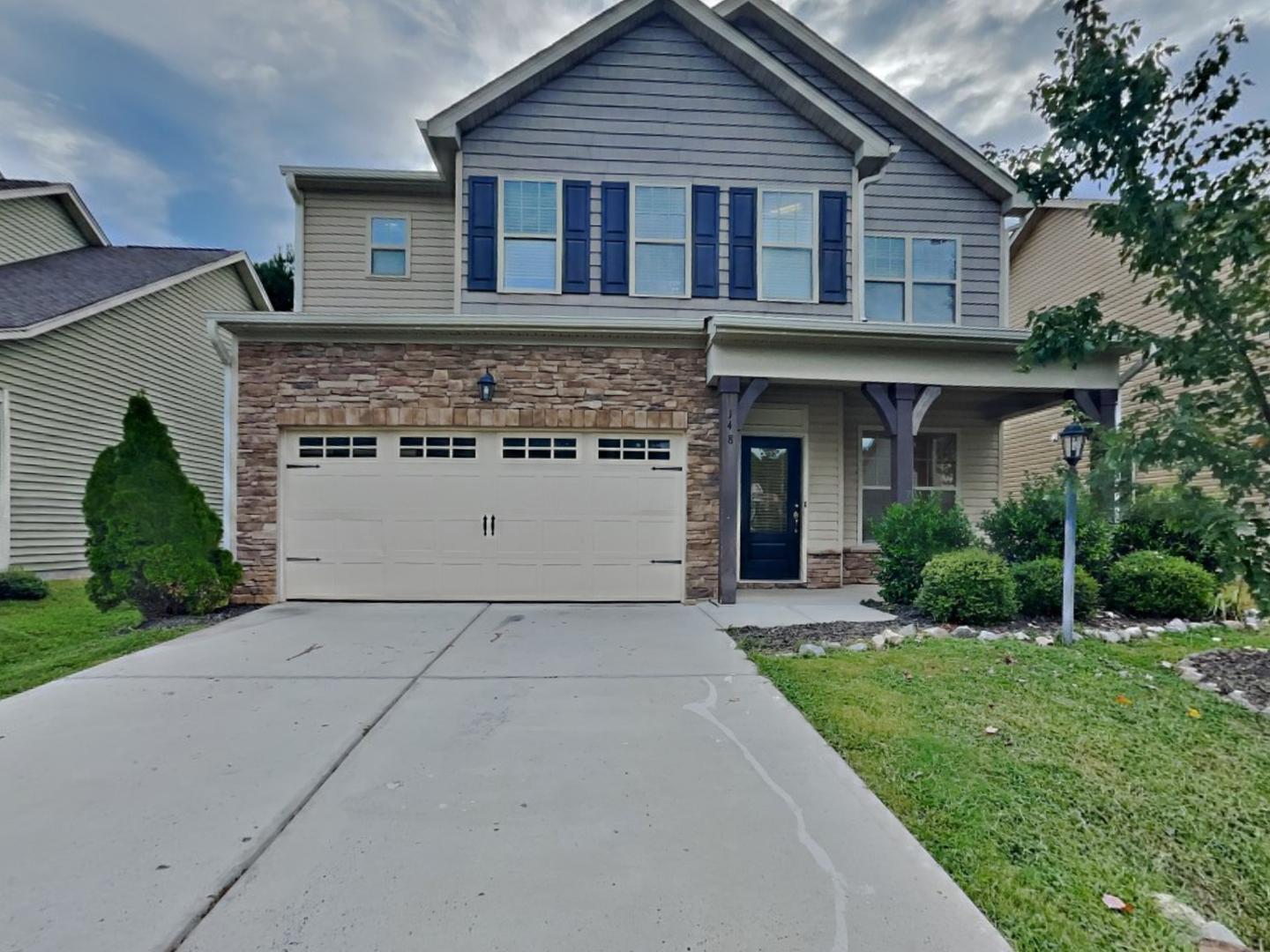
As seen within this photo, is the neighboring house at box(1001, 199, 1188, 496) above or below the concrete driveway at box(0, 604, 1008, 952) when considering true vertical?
above

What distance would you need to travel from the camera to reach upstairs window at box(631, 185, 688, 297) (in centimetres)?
825

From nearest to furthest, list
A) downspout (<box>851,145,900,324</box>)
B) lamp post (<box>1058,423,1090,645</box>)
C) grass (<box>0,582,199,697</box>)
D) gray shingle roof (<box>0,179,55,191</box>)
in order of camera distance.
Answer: grass (<box>0,582,199,697</box>), lamp post (<box>1058,423,1090,645</box>), downspout (<box>851,145,900,324</box>), gray shingle roof (<box>0,179,55,191</box>)

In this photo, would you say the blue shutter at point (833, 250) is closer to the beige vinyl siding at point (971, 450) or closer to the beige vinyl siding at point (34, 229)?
the beige vinyl siding at point (971, 450)

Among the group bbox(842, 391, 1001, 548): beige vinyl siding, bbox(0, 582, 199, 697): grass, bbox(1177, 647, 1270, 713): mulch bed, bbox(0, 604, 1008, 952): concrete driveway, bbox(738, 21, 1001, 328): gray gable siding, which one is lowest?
bbox(0, 582, 199, 697): grass

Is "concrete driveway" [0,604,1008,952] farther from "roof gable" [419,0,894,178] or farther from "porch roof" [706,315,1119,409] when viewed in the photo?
"roof gable" [419,0,894,178]

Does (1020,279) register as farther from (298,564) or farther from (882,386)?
(298,564)

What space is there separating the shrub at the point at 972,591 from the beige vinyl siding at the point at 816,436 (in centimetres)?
267

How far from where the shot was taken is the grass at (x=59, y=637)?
175 inches

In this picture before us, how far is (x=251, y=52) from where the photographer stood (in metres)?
9.54

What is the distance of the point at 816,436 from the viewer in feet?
28.2

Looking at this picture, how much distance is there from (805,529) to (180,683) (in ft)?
23.2

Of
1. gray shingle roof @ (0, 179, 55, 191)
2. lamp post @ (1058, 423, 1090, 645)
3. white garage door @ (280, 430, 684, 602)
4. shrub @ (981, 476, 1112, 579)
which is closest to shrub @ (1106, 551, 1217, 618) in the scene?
shrub @ (981, 476, 1112, 579)

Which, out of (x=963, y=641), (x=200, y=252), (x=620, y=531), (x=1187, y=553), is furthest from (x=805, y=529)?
(x=200, y=252)

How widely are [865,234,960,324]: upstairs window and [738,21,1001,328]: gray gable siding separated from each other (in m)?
0.16
